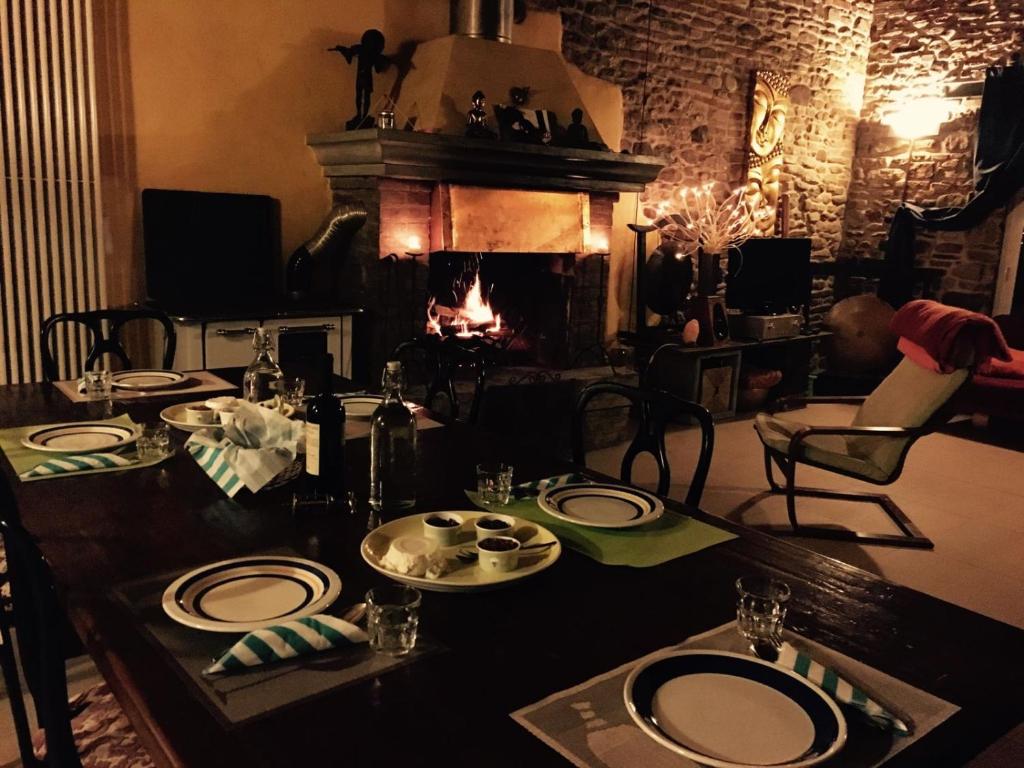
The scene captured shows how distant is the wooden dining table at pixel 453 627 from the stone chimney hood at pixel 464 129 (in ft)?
8.83

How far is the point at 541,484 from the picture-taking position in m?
1.70

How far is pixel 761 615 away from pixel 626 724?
279 mm

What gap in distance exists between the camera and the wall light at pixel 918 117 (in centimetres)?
678

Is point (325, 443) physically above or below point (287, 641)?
above

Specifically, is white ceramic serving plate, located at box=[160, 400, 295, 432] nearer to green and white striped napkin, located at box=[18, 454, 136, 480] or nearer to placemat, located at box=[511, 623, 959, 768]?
green and white striped napkin, located at box=[18, 454, 136, 480]

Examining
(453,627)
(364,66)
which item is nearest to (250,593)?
(453,627)

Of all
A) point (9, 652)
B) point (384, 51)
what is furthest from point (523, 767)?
point (384, 51)

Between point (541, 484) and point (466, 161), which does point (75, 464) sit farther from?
point (466, 161)

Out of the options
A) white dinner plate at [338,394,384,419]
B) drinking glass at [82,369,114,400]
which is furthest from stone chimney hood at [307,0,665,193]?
drinking glass at [82,369,114,400]

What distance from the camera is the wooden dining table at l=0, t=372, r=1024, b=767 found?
2.98 feet

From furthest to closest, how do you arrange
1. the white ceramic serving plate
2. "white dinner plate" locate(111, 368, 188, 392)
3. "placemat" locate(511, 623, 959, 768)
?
1. "white dinner plate" locate(111, 368, 188, 392)
2. the white ceramic serving plate
3. "placemat" locate(511, 623, 959, 768)

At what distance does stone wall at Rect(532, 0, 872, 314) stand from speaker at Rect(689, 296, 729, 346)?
0.75 meters

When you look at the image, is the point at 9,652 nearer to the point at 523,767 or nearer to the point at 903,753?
the point at 523,767

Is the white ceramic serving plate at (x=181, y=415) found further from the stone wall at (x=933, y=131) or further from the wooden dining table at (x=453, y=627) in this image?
the stone wall at (x=933, y=131)
